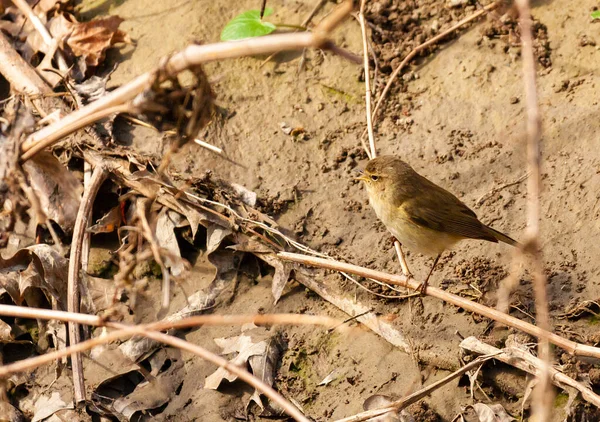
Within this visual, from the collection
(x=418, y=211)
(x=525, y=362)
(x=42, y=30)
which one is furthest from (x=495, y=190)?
(x=42, y=30)

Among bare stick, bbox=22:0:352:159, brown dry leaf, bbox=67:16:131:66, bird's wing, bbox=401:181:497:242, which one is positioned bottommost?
bird's wing, bbox=401:181:497:242

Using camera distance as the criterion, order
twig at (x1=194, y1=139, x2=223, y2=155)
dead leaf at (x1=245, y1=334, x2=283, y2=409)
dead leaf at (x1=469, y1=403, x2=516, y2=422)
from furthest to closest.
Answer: twig at (x1=194, y1=139, x2=223, y2=155) < dead leaf at (x1=245, y1=334, x2=283, y2=409) < dead leaf at (x1=469, y1=403, x2=516, y2=422)

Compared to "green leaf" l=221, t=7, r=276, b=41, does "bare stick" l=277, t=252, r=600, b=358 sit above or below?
below

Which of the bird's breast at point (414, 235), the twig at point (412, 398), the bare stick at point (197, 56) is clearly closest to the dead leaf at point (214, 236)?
the bird's breast at point (414, 235)

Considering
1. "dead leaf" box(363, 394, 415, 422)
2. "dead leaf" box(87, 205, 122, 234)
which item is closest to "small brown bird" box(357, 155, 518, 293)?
"dead leaf" box(363, 394, 415, 422)

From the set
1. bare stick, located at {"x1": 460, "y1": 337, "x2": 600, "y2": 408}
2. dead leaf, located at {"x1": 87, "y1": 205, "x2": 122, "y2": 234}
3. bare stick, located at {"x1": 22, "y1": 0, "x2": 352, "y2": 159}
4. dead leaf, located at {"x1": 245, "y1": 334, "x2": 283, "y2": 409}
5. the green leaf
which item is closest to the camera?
bare stick, located at {"x1": 22, "y1": 0, "x2": 352, "y2": 159}

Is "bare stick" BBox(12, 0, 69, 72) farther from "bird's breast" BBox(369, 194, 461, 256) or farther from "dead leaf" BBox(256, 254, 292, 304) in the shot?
"bird's breast" BBox(369, 194, 461, 256)

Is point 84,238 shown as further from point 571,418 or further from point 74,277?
point 571,418

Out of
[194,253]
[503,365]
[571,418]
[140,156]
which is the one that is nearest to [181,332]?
[194,253]
